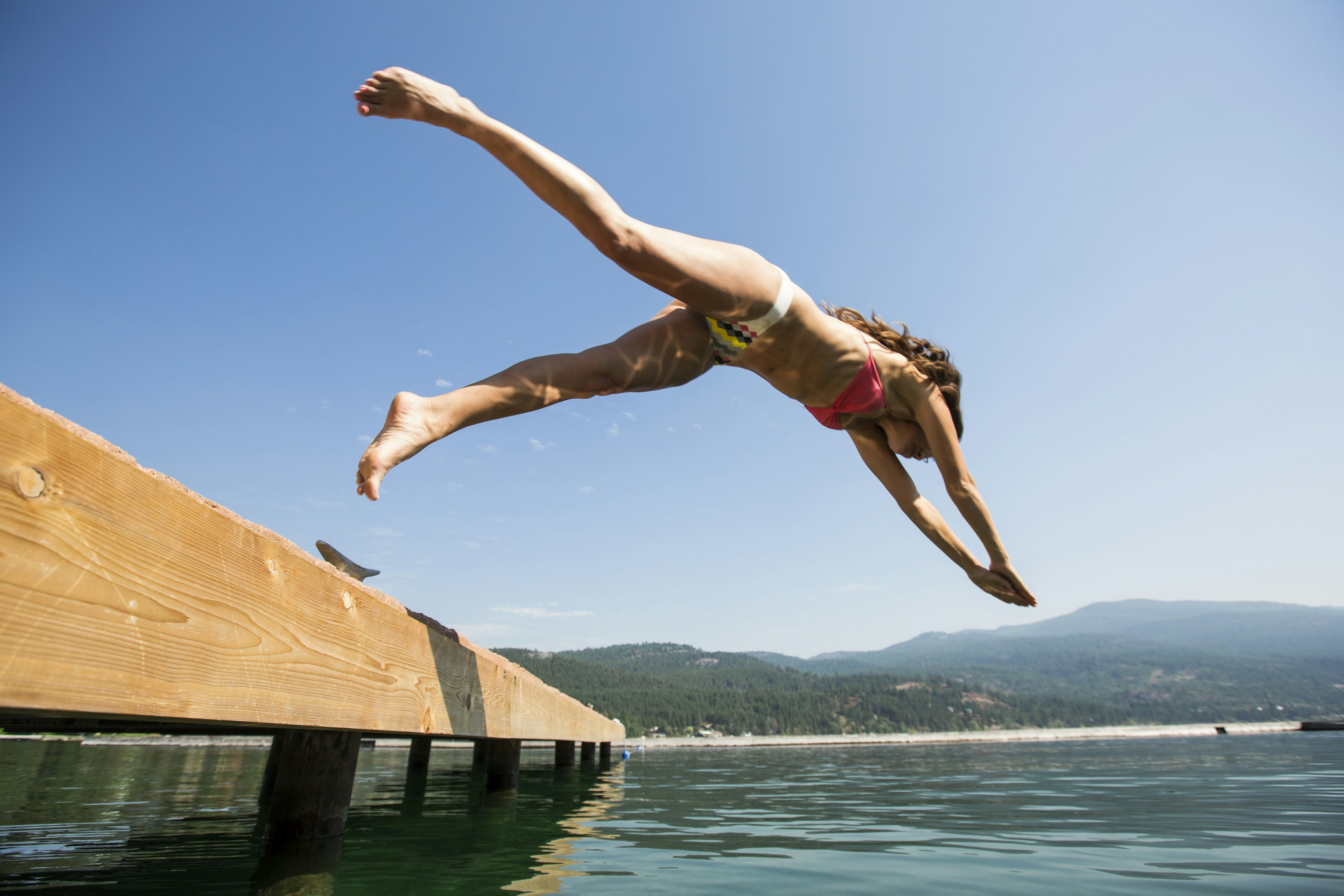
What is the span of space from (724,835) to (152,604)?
19.2 ft

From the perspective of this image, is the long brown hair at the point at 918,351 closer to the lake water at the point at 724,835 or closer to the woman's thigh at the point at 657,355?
the woman's thigh at the point at 657,355

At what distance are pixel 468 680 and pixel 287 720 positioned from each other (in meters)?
1.67

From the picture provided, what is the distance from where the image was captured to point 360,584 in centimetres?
233

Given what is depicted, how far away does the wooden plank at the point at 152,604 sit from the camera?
3.64ft

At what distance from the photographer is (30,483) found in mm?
1113

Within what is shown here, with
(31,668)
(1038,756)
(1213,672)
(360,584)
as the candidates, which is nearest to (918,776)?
(1038,756)

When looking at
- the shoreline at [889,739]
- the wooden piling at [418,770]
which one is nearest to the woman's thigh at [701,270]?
the wooden piling at [418,770]

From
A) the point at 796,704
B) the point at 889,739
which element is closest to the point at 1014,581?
the point at 889,739

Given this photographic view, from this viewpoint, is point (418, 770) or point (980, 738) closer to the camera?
point (418, 770)

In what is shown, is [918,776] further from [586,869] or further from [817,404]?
[817,404]

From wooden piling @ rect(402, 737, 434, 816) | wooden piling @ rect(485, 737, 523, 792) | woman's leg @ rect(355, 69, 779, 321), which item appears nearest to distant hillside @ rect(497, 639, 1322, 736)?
wooden piling @ rect(402, 737, 434, 816)

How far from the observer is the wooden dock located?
1.11 m

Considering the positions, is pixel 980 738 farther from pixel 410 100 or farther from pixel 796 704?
pixel 410 100

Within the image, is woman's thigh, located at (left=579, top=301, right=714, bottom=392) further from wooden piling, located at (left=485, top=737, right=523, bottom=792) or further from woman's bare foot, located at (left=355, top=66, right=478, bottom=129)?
wooden piling, located at (left=485, top=737, right=523, bottom=792)
